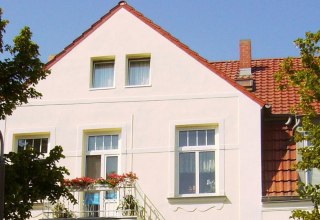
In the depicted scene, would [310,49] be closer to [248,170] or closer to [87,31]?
[248,170]

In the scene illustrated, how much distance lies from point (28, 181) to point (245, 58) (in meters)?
10.7

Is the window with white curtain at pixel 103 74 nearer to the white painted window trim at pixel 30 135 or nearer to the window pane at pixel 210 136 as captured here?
the white painted window trim at pixel 30 135

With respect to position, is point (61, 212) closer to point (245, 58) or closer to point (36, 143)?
point (36, 143)

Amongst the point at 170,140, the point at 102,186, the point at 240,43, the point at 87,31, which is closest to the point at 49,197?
the point at 102,186

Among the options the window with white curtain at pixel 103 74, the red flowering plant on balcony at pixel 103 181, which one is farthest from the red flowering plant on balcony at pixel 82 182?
the window with white curtain at pixel 103 74

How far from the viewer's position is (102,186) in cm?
2300

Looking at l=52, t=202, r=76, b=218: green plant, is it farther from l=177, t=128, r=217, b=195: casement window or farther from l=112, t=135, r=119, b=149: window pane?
l=177, t=128, r=217, b=195: casement window

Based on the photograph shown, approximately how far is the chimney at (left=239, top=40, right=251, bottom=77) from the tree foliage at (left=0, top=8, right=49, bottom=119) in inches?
372

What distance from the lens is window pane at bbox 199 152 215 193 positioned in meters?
23.2

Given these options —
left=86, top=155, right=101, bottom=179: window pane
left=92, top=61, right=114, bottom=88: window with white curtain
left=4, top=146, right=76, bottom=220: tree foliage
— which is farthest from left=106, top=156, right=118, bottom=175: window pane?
left=4, top=146, right=76, bottom=220: tree foliage

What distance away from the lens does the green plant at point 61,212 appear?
22.9m

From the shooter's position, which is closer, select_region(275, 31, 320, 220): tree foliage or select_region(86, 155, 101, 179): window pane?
select_region(275, 31, 320, 220): tree foliage

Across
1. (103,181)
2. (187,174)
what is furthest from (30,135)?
(187,174)

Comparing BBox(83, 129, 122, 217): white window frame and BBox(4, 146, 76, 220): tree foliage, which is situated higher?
BBox(83, 129, 122, 217): white window frame
